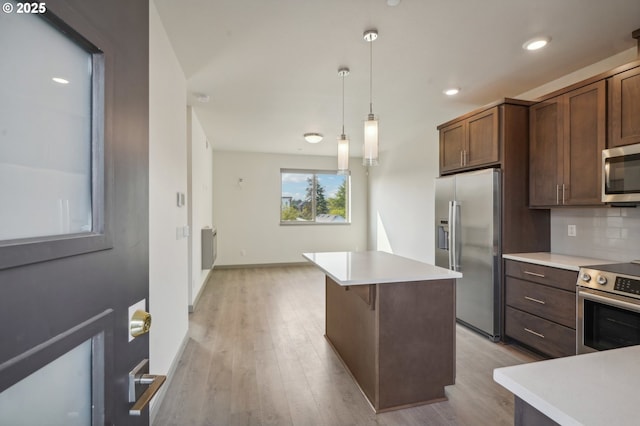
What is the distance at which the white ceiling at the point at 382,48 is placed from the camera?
2.07m

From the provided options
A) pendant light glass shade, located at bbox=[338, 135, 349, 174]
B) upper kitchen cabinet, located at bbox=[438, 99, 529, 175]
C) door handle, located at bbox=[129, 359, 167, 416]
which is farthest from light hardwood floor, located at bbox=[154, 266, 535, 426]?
upper kitchen cabinet, located at bbox=[438, 99, 529, 175]

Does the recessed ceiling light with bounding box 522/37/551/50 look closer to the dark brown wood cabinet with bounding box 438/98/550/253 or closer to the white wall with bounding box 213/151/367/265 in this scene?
the dark brown wood cabinet with bounding box 438/98/550/253

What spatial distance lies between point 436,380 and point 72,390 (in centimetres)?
224

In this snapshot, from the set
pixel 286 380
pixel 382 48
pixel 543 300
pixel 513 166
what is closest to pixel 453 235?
pixel 513 166

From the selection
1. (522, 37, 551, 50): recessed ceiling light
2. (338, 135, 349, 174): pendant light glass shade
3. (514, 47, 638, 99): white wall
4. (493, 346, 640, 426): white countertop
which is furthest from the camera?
(338, 135, 349, 174): pendant light glass shade

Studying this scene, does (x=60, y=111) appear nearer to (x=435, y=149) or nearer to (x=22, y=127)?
(x=22, y=127)

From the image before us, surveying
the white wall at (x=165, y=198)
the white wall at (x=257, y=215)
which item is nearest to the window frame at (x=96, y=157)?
the white wall at (x=165, y=198)

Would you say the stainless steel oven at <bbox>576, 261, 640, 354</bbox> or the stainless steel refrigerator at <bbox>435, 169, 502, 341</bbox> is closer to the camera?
the stainless steel oven at <bbox>576, 261, 640, 354</bbox>

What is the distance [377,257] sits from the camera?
2918 mm

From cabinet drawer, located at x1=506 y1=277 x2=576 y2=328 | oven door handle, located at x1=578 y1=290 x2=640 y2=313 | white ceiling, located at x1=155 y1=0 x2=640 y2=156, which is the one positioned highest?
white ceiling, located at x1=155 y1=0 x2=640 y2=156

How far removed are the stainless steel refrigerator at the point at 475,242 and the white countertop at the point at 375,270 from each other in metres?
1.05

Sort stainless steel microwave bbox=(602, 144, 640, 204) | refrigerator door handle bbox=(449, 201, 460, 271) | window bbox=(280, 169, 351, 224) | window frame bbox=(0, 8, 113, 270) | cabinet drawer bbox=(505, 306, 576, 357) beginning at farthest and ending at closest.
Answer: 1. window bbox=(280, 169, 351, 224)
2. refrigerator door handle bbox=(449, 201, 460, 271)
3. cabinet drawer bbox=(505, 306, 576, 357)
4. stainless steel microwave bbox=(602, 144, 640, 204)
5. window frame bbox=(0, 8, 113, 270)

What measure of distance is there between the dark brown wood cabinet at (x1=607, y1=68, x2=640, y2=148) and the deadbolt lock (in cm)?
321

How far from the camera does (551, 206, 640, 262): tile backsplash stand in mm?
2598
